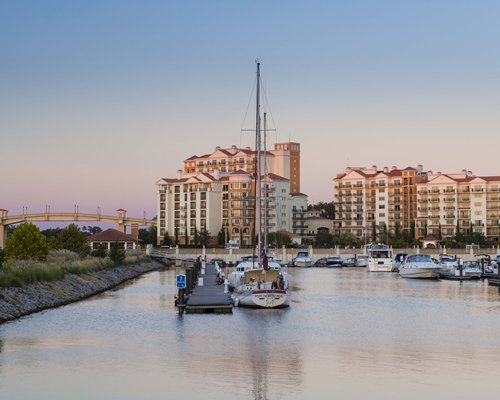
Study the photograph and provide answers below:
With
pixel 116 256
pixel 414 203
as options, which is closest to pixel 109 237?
pixel 116 256

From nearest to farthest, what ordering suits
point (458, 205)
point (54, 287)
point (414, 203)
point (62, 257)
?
point (54, 287) < point (62, 257) < point (458, 205) < point (414, 203)

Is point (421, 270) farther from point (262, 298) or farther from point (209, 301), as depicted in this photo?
point (209, 301)

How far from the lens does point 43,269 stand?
54.8 m

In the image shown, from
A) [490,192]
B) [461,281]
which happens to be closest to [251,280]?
[461,281]

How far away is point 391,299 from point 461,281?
992 inches

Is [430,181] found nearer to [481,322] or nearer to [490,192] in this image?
[490,192]

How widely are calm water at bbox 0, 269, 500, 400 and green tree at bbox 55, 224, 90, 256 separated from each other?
3731 centimetres

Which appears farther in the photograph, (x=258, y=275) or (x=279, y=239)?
(x=279, y=239)

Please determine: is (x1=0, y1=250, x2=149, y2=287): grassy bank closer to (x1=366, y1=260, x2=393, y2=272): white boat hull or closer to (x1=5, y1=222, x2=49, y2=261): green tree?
(x1=5, y1=222, x2=49, y2=261): green tree

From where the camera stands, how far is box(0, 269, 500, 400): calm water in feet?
80.9

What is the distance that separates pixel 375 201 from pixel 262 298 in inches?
5722

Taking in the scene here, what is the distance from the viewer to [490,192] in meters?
174

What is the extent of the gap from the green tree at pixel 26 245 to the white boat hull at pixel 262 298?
78.2ft

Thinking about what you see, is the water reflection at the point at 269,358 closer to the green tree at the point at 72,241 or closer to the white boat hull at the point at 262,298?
the white boat hull at the point at 262,298
